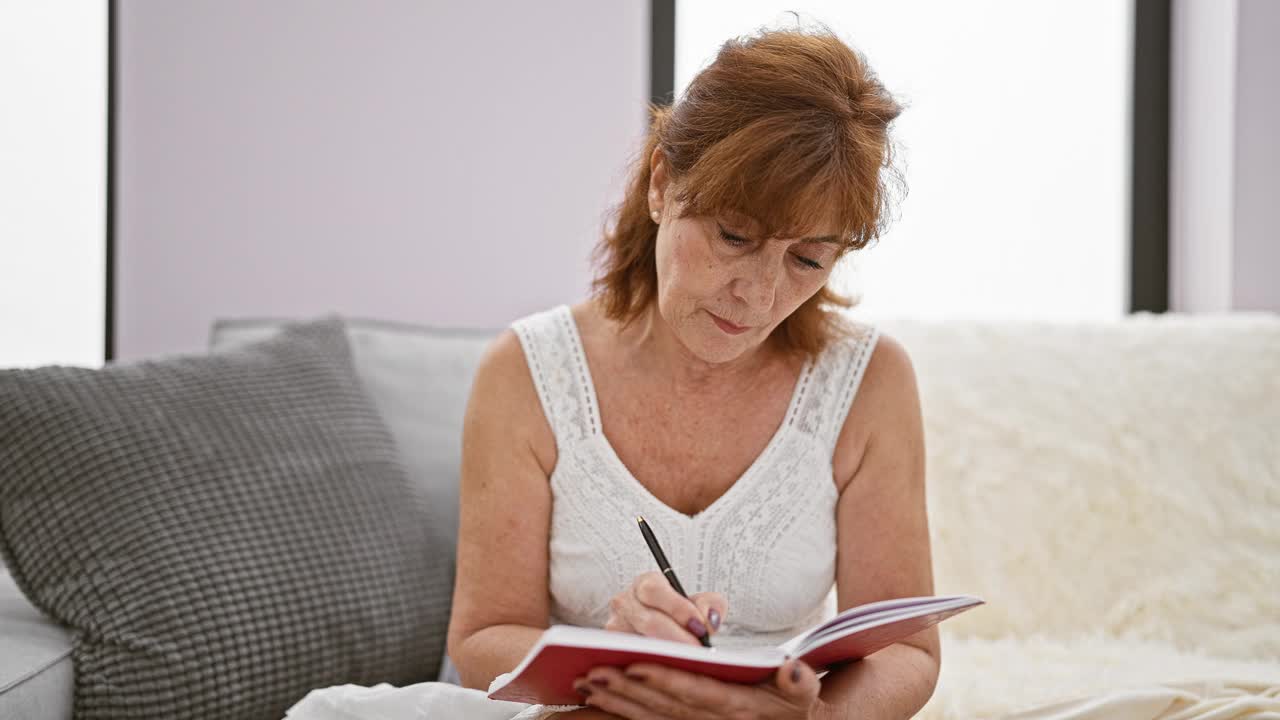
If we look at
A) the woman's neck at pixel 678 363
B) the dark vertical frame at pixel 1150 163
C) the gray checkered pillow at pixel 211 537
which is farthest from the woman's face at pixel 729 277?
the dark vertical frame at pixel 1150 163

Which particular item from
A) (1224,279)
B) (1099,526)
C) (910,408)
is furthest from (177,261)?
(1224,279)

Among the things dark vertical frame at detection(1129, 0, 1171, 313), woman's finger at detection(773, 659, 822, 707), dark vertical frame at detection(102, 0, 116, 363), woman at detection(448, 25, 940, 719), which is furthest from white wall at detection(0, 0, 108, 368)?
dark vertical frame at detection(1129, 0, 1171, 313)

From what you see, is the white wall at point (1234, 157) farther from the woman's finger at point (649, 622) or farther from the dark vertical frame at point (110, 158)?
the dark vertical frame at point (110, 158)

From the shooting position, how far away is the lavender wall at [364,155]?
7.92 ft

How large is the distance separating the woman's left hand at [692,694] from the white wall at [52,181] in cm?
190

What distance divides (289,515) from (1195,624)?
1.38 m

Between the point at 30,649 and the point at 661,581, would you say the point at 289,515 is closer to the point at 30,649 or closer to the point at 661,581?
the point at 30,649

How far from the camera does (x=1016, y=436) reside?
70.7 inches

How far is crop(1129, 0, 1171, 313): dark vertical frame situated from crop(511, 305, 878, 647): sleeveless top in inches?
73.3

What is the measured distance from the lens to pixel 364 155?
250 cm

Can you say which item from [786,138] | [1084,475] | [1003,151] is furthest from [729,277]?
[1003,151]

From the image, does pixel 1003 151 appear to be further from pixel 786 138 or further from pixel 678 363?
pixel 786 138

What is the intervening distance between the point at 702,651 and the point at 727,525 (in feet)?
1.77

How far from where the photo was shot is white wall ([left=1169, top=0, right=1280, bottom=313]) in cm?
260
